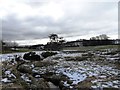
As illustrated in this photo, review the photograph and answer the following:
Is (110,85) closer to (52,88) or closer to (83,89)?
(83,89)

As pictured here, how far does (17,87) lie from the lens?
12539 mm

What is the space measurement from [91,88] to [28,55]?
26287mm

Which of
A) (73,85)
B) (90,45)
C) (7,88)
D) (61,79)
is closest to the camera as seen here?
(7,88)

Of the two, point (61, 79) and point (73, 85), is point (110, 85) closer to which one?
point (73, 85)

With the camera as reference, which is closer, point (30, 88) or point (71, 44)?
point (30, 88)

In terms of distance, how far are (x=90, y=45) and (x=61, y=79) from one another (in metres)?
52.4

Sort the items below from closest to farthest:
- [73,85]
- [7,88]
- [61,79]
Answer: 1. [7,88]
2. [73,85]
3. [61,79]

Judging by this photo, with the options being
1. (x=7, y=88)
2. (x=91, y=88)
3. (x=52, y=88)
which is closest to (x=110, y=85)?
(x=91, y=88)

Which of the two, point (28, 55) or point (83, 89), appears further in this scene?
point (28, 55)

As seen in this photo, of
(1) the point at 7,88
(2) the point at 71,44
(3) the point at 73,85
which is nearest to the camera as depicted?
(1) the point at 7,88

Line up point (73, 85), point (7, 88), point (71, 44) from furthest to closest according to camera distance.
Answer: point (71, 44)
point (73, 85)
point (7, 88)

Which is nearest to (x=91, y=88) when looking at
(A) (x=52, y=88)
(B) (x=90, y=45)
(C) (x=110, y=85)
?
(C) (x=110, y=85)

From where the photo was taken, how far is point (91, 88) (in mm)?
13039

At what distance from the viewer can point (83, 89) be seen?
516 inches
